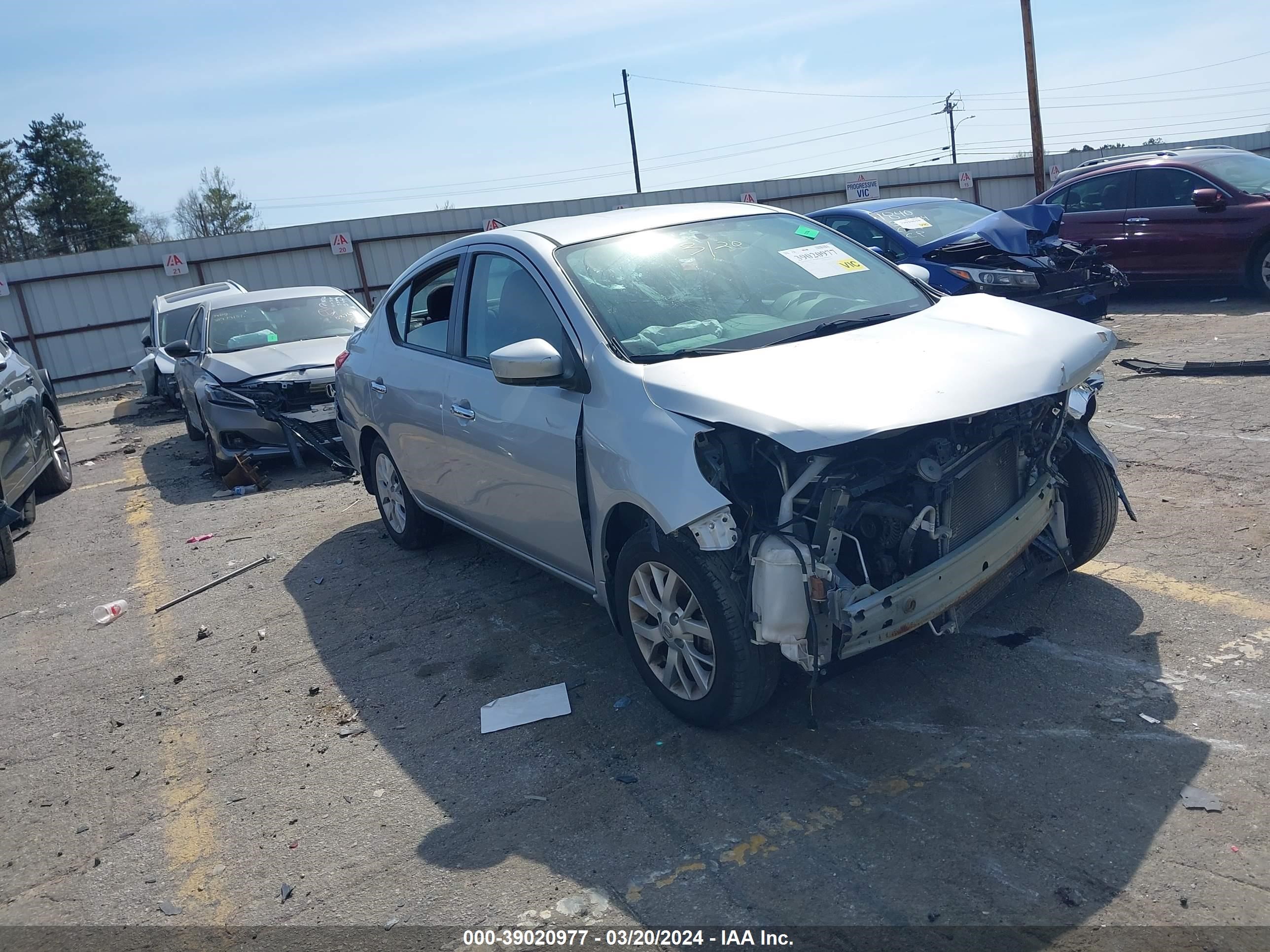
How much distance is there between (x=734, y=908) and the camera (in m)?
2.85

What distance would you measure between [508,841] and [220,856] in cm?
102

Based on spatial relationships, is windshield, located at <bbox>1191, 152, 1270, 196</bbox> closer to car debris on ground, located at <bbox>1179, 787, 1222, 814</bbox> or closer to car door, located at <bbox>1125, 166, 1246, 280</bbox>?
car door, located at <bbox>1125, 166, 1246, 280</bbox>

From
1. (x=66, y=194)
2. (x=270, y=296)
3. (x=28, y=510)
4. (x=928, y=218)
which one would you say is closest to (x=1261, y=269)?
(x=928, y=218)

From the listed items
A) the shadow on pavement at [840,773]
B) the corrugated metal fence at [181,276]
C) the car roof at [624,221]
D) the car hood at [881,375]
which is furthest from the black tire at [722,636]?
the corrugated metal fence at [181,276]

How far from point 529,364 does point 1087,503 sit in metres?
2.45

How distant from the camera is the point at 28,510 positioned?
904 cm

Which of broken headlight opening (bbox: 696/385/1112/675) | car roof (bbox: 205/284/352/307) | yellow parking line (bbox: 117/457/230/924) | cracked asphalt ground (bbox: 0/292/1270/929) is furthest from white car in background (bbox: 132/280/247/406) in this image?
broken headlight opening (bbox: 696/385/1112/675)

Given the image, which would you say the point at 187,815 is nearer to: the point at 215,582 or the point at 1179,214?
the point at 215,582

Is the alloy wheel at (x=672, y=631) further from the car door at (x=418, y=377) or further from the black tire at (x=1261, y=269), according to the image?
the black tire at (x=1261, y=269)

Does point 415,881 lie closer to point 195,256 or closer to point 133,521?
point 133,521

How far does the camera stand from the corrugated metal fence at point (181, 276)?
838 inches

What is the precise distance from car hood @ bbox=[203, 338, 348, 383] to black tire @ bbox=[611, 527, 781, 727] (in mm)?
6578

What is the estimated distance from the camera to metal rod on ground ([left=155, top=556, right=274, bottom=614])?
6.23 metres

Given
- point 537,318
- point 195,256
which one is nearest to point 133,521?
point 537,318
